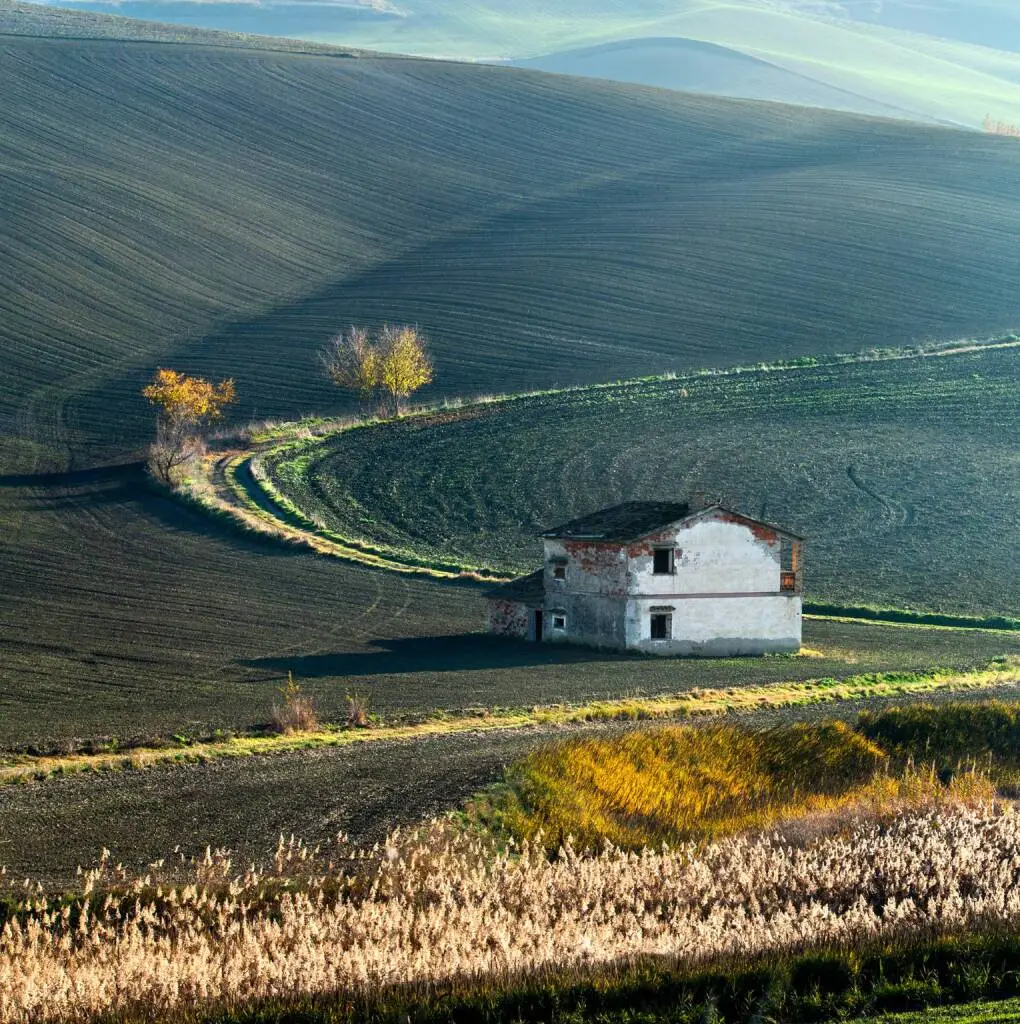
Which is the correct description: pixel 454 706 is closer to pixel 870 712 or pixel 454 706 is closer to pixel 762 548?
pixel 870 712

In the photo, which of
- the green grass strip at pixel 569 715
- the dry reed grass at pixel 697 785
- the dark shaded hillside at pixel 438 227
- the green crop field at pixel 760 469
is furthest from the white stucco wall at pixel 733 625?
the dark shaded hillside at pixel 438 227

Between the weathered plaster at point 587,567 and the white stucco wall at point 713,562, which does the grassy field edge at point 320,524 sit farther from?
the weathered plaster at point 587,567

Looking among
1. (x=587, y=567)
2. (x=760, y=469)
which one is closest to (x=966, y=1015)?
(x=587, y=567)

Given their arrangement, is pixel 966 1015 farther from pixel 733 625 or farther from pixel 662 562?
pixel 733 625

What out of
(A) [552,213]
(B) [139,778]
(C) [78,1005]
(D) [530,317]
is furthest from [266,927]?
(A) [552,213]

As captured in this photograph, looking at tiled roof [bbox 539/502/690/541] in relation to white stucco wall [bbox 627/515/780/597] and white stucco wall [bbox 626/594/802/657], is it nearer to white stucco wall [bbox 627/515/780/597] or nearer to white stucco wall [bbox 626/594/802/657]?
white stucco wall [bbox 627/515/780/597]
